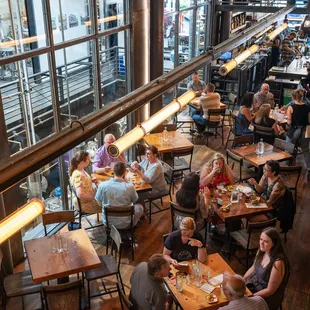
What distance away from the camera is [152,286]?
4262mm

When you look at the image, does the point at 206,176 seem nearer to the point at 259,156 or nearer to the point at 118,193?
the point at 118,193

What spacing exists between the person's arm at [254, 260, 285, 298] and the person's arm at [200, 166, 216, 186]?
213 cm

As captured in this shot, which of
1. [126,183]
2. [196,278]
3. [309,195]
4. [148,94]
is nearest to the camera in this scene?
[148,94]

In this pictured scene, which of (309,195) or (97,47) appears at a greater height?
(97,47)

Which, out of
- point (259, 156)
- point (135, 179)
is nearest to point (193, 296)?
point (135, 179)

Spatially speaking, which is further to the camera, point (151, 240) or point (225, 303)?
point (151, 240)

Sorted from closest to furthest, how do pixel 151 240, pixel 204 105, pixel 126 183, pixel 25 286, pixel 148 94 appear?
1. pixel 148 94
2. pixel 25 286
3. pixel 126 183
4. pixel 151 240
5. pixel 204 105

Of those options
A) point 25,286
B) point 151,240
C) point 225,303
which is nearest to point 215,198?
point 151,240

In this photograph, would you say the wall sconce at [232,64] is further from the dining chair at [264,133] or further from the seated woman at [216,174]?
the dining chair at [264,133]

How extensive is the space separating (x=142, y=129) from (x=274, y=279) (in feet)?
6.83

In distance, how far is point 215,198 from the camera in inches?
248

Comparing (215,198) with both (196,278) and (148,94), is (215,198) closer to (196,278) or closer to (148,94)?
(196,278)

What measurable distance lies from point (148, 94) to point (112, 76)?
516 centimetres

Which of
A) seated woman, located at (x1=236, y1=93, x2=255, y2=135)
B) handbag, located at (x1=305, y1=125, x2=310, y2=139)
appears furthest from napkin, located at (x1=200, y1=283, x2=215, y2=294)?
seated woman, located at (x1=236, y1=93, x2=255, y2=135)
